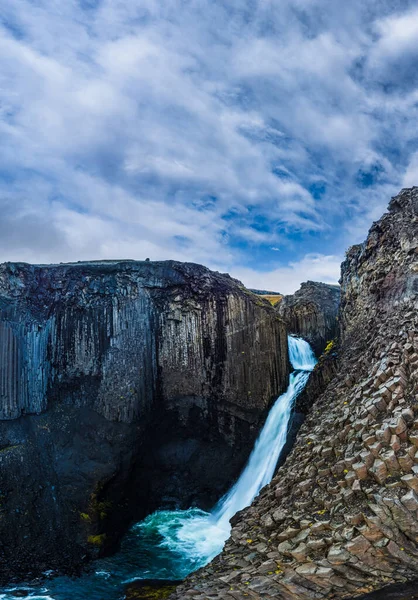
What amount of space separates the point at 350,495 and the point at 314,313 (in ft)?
73.0

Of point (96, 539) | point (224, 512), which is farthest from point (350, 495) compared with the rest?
point (96, 539)

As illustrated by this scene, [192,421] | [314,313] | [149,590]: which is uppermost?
[314,313]

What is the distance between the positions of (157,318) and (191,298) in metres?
1.80

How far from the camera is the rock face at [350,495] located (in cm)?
765

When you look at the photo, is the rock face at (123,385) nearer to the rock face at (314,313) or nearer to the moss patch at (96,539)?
the moss patch at (96,539)

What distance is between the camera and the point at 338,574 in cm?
762

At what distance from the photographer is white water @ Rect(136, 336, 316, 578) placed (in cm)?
Answer: 1486

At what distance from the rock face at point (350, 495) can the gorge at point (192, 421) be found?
0.04m

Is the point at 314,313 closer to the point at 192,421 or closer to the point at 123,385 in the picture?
the point at 192,421

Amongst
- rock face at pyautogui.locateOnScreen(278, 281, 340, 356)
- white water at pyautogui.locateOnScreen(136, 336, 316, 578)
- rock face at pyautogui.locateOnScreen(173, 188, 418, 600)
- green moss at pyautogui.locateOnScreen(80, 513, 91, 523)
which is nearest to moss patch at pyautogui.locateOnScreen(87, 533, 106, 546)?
green moss at pyautogui.locateOnScreen(80, 513, 91, 523)

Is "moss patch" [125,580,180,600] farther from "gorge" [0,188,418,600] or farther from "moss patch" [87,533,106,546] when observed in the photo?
"moss patch" [87,533,106,546]

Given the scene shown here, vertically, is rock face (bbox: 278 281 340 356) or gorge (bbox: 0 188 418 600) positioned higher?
rock face (bbox: 278 281 340 356)

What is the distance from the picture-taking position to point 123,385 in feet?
60.7

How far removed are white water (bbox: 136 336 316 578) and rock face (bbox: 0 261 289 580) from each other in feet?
1.99
